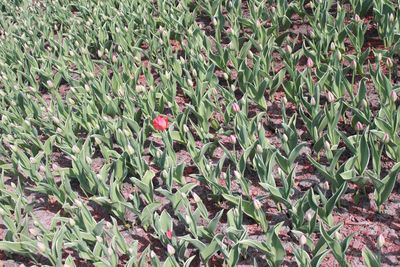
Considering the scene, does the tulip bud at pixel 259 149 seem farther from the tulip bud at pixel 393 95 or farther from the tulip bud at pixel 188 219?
the tulip bud at pixel 393 95

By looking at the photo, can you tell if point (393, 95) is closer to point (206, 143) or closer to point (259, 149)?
point (259, 149)

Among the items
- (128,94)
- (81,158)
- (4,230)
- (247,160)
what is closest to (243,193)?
(247,160)

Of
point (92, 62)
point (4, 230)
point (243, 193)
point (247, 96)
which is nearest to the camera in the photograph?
point (243, 193)

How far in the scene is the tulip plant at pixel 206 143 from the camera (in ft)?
8.39

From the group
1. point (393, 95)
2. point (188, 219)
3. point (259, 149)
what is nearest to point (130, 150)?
point (188, 219)

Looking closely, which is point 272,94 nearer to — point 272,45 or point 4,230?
point 272,45

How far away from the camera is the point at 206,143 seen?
10.4 feet

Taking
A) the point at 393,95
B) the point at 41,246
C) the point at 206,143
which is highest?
the point at 393,95

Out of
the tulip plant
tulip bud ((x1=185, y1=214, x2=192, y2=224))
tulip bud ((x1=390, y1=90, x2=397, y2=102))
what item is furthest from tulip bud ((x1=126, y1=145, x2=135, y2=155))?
tulip bud ((x1=390, y1=90, x2=397, y2=102))

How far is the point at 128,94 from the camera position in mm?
3637

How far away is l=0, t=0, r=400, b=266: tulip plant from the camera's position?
2.56 meters

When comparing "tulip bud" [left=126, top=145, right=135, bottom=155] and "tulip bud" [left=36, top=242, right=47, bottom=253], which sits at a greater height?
"tulip bud" [left=126, top=145, right=135, bottom=155]

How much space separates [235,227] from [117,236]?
Answer: 581 mm

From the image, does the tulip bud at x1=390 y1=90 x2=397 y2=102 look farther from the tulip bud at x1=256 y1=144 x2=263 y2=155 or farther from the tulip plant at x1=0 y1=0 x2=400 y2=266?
the tulip bud at x1=256 y1=144 x2=263 y2=155
